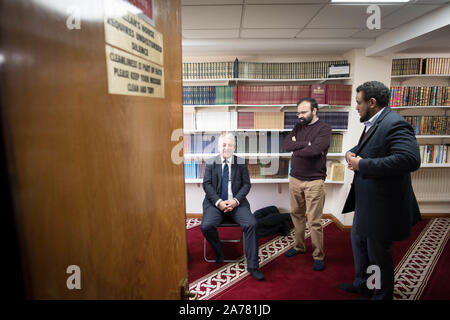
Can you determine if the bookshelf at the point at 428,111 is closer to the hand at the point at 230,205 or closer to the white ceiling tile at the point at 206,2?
the white ceiling tile at the point at 206,2

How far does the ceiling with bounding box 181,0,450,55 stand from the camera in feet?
7.06

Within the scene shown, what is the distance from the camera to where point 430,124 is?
344cm

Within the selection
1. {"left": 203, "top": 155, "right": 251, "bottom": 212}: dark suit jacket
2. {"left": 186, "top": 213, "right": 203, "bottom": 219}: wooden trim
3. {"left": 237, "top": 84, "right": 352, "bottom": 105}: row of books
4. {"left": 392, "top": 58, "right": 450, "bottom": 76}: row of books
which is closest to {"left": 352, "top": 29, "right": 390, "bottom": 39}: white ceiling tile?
{"left": 237, "top": 84, "right": 352, "bottom": 105}: row of books

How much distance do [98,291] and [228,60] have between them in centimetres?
346


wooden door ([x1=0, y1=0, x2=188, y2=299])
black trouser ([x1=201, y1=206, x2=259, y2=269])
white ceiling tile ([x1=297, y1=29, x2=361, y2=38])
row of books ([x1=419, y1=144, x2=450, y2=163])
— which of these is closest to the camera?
wooden door ([x1=0, y1=0, x2=188, y2=299])

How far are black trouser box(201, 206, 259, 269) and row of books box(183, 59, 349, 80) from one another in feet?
6.13

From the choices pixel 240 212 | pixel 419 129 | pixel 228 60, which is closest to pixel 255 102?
pixel 228 60

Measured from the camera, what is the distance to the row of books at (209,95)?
3332mm

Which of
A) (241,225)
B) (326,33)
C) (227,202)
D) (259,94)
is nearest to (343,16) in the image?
(326,33)

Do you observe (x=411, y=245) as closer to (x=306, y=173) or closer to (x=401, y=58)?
(x=306, y=173)

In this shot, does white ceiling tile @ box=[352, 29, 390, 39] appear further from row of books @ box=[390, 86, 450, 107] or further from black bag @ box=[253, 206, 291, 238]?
black bag @ box=[253, 206, 291, 238]

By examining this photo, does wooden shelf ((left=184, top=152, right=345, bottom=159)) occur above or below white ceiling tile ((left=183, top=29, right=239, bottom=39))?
below

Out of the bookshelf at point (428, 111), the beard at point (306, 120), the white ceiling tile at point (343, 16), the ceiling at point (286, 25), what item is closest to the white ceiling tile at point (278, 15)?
the ceiling at point (286, 25)

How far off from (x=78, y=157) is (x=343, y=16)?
9.16 ft
